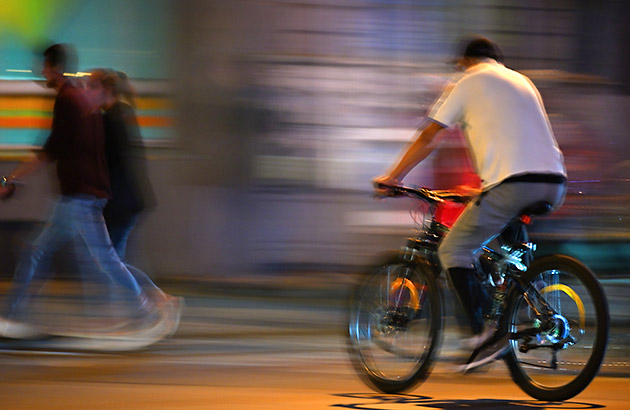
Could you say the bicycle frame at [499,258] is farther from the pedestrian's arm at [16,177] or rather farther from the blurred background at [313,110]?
the blurred background at [313,110]

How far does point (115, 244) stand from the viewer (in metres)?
7.59

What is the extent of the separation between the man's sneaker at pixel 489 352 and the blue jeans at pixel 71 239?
259 cm

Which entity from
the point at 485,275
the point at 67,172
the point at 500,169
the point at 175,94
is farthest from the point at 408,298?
the point at 175,94

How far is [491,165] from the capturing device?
538 cm

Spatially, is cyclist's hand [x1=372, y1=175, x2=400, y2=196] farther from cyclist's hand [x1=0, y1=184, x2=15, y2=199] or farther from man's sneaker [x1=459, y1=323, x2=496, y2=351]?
cyclist's hand [x1=0, y1=184, x2=15, y2=199]

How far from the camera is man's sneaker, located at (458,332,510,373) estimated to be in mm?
5375

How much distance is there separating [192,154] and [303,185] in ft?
3.33

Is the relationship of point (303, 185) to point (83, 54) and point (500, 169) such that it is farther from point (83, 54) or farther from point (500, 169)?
point (500, 169)

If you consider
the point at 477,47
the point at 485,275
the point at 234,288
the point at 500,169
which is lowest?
the point at 234,288

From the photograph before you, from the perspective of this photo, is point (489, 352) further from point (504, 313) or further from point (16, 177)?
point (16, 177)

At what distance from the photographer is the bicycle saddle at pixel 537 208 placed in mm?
5375

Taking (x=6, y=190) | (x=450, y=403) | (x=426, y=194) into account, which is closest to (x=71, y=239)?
(x=6, y=190)

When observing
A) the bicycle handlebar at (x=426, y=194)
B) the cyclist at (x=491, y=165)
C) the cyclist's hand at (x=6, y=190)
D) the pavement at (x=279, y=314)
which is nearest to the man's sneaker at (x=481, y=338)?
the cyclist at (x=491, y=165)

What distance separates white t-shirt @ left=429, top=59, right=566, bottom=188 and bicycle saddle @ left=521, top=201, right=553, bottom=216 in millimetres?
157
